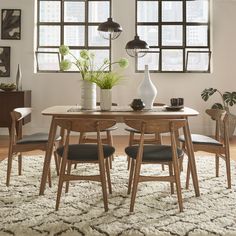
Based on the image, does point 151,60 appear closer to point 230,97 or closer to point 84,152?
point 230,97

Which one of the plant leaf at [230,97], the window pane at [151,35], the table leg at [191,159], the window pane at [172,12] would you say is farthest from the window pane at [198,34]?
the table leg at [191,159]

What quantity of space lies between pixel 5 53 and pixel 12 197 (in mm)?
4276

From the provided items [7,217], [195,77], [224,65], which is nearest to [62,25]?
[195,77]

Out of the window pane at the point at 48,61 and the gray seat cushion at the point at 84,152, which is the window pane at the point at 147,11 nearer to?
the window pane at the point at 48,61

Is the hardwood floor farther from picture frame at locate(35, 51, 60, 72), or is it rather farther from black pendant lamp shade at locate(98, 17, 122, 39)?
black pendant lamp shade at locate(98, 17, 122, 39)

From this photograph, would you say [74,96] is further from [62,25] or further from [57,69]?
[62,25]

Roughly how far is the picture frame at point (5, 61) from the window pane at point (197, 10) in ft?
11.2

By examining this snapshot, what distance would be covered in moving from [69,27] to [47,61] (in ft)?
2.50

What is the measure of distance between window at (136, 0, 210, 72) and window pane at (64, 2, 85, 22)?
1.05 m

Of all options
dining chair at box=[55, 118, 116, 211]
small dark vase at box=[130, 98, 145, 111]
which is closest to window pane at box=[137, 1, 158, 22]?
small dark vase at box=[130, 98, 145, 111]

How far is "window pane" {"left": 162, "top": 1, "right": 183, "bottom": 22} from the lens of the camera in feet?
22.5

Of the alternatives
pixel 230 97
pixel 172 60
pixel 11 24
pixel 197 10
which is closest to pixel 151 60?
pixel 172 60

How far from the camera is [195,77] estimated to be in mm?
6848

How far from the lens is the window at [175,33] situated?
6.86m
